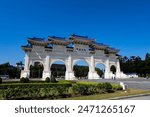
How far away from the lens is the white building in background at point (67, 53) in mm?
41312

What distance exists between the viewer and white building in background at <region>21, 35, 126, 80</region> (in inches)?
1626

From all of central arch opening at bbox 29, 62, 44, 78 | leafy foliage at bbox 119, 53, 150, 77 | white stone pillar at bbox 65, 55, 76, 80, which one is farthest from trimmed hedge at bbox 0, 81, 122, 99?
leafy foliage at bbox 119, 53, 150, 77

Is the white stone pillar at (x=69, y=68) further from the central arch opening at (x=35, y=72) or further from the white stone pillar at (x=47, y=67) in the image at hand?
the central arch opening at (x=35, y=72)

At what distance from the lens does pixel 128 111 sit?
6.13 m

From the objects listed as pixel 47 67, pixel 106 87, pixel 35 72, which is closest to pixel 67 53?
pixel 47 67

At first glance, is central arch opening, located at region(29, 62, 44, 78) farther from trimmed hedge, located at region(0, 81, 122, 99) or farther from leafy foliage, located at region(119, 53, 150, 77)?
trimmed hedge, located at region(0, 81, 122, 99)

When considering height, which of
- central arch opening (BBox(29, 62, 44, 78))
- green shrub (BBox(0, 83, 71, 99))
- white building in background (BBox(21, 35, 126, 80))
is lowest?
green shrub (BBox(0, 83, 71, 99))

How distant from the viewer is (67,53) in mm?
44125

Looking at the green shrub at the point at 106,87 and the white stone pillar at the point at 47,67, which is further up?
the white stone pillar at the point at 47,67

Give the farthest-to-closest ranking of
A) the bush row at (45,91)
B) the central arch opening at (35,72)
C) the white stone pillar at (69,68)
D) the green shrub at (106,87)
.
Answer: the central arch opening at (35,72)
the white stone pillar at (69,68)
the green shrub at (106,87)
the bush row at (45,91)

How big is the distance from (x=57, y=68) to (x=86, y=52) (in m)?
35.0

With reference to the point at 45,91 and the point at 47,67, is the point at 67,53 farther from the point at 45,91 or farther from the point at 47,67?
the point at 45,91

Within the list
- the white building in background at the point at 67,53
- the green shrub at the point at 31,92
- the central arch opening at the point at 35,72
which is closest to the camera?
the green shrub at the point at 31,92

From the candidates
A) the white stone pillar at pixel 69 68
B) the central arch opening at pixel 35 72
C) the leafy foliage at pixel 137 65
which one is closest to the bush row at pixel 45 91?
the white stone pillar at pixel 69 68
